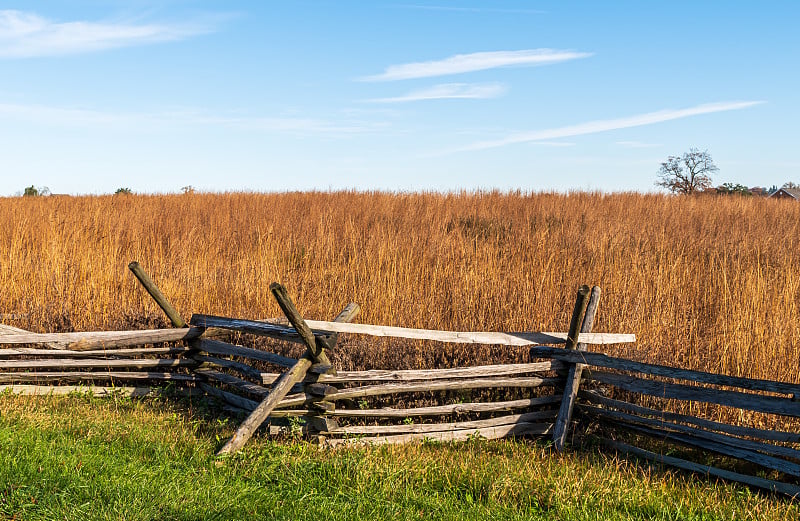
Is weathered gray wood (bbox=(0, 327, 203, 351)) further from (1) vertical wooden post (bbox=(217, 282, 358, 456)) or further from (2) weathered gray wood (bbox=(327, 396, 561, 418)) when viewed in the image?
(2) weathered gray wood (bbox=(327, 396, 561, 418))

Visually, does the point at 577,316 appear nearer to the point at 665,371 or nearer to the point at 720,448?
the point at 665,371

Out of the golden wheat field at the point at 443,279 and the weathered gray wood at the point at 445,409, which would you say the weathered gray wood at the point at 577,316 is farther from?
the golden wheat field at the point at 443,279

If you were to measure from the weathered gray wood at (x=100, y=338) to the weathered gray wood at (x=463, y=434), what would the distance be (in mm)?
2328

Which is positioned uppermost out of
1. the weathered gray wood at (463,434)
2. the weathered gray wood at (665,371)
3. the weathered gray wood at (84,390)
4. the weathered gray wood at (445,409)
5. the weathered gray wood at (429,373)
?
the weathered gray wood at (665,371)

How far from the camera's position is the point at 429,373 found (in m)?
5.46

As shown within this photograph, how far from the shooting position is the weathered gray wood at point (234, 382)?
5407 millimetres

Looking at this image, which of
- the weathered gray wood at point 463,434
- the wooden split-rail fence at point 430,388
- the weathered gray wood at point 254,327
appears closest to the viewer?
the wooden split-rail fence at point 430,388

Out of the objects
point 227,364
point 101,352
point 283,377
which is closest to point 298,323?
point 283,377

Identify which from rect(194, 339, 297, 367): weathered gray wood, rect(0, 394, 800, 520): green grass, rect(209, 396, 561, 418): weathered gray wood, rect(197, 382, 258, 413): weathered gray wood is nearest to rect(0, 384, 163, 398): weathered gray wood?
rect(197, 382, 258, 413): weathered gray wood

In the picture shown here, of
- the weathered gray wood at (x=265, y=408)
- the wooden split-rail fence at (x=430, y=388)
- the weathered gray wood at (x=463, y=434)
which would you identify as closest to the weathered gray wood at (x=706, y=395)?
the wooden split-rail fence at (x=430, y=388)

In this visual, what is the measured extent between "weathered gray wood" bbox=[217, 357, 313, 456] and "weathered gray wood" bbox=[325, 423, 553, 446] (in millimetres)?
534

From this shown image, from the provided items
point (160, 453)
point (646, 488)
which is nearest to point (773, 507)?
point (646, 488)

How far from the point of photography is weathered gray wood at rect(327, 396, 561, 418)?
5184mm

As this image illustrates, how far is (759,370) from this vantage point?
6.09m
